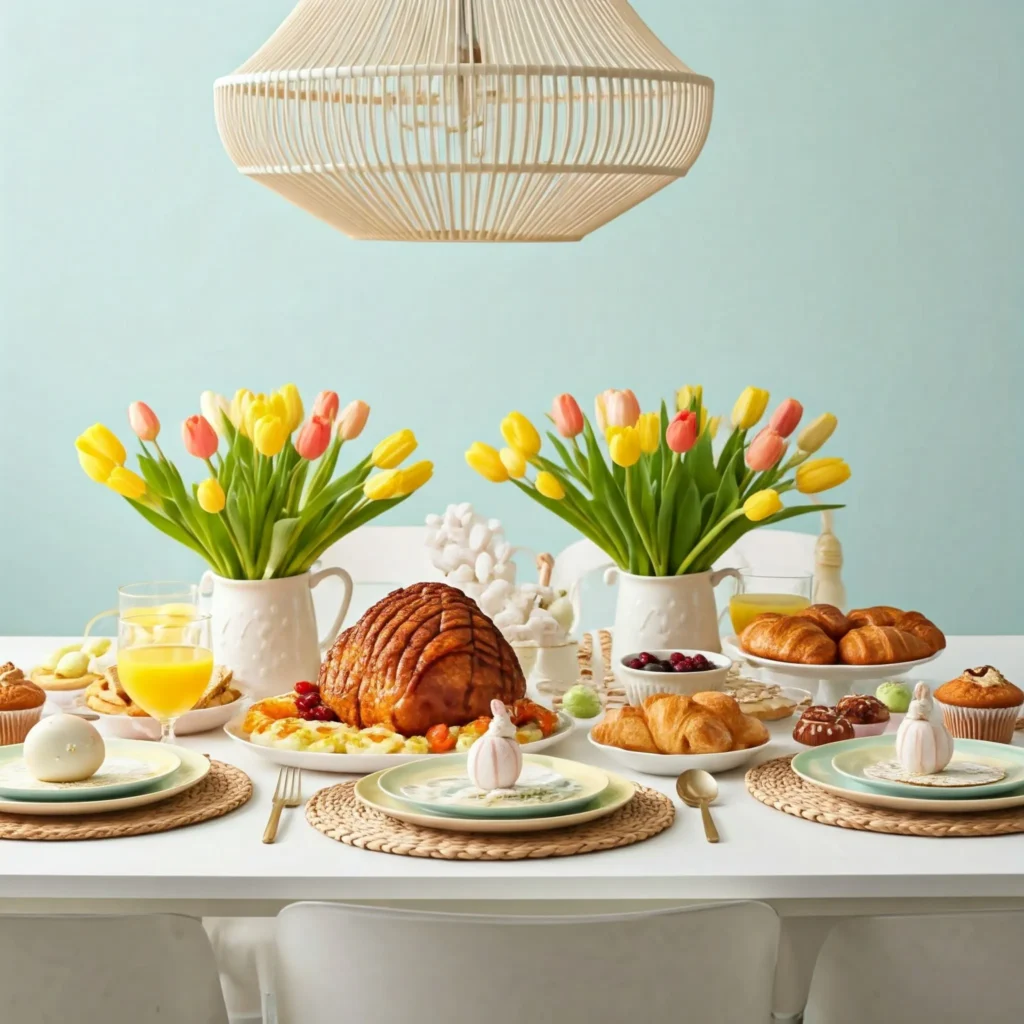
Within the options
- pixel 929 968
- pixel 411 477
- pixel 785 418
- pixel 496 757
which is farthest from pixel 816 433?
pixel 929 968

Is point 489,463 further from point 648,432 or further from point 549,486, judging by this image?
point 648,432

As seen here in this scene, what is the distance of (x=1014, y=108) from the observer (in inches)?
145

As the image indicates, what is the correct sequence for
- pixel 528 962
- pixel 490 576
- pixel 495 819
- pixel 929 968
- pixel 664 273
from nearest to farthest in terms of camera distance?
pixel 528 962, pixel 929 968, pixel 495 819, pixel 490 576, pixel 664 273

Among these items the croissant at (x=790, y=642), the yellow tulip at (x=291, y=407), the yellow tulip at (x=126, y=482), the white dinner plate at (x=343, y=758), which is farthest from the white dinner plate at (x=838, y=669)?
the yellow tulip at (x=126, y=482)

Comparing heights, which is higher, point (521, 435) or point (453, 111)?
point (453, 111)

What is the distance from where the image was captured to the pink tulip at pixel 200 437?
1.71 m

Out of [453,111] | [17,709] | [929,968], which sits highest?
[453,111]

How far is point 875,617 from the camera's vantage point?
1.83 metres

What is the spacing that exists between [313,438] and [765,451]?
0.55 m

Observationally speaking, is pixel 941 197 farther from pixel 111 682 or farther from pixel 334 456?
pixel 111 682

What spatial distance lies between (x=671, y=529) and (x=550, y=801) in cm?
60

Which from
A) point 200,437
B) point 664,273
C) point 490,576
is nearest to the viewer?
point 200,437

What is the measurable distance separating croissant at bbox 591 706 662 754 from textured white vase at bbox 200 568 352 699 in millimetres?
455

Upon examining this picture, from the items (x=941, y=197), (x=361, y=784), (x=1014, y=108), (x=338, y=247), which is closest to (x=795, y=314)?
(x=941, y=197)
